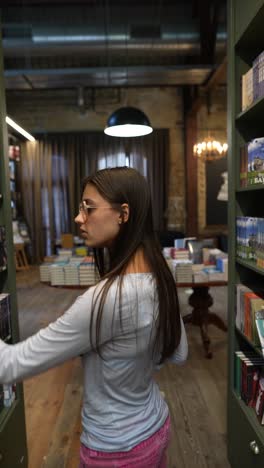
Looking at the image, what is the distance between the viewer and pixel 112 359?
885 mm

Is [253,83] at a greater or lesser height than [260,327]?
greater

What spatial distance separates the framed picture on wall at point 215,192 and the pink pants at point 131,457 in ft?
23.5

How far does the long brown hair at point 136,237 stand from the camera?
88 cm

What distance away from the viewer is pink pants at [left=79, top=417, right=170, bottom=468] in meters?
0.94

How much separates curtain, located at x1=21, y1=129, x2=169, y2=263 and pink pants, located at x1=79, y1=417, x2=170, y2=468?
6.89 meters

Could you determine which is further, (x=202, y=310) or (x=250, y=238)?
(x=202, y=310)

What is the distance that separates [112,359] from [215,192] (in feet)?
24.1

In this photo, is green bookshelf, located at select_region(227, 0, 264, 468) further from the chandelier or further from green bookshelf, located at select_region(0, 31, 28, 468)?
the chandelier

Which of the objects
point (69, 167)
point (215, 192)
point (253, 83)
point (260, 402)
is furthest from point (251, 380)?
point (69, 167)

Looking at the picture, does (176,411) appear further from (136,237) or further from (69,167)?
(69,167)

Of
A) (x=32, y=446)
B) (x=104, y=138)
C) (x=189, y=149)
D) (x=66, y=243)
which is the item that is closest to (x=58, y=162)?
(x=104, y=138)

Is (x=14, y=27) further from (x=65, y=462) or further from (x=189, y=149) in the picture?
(x=65, y=462)

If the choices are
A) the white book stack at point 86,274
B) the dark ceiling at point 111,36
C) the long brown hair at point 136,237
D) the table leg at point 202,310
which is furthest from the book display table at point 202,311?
the dark ceiling at point 111,36

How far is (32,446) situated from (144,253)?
6.14ft
